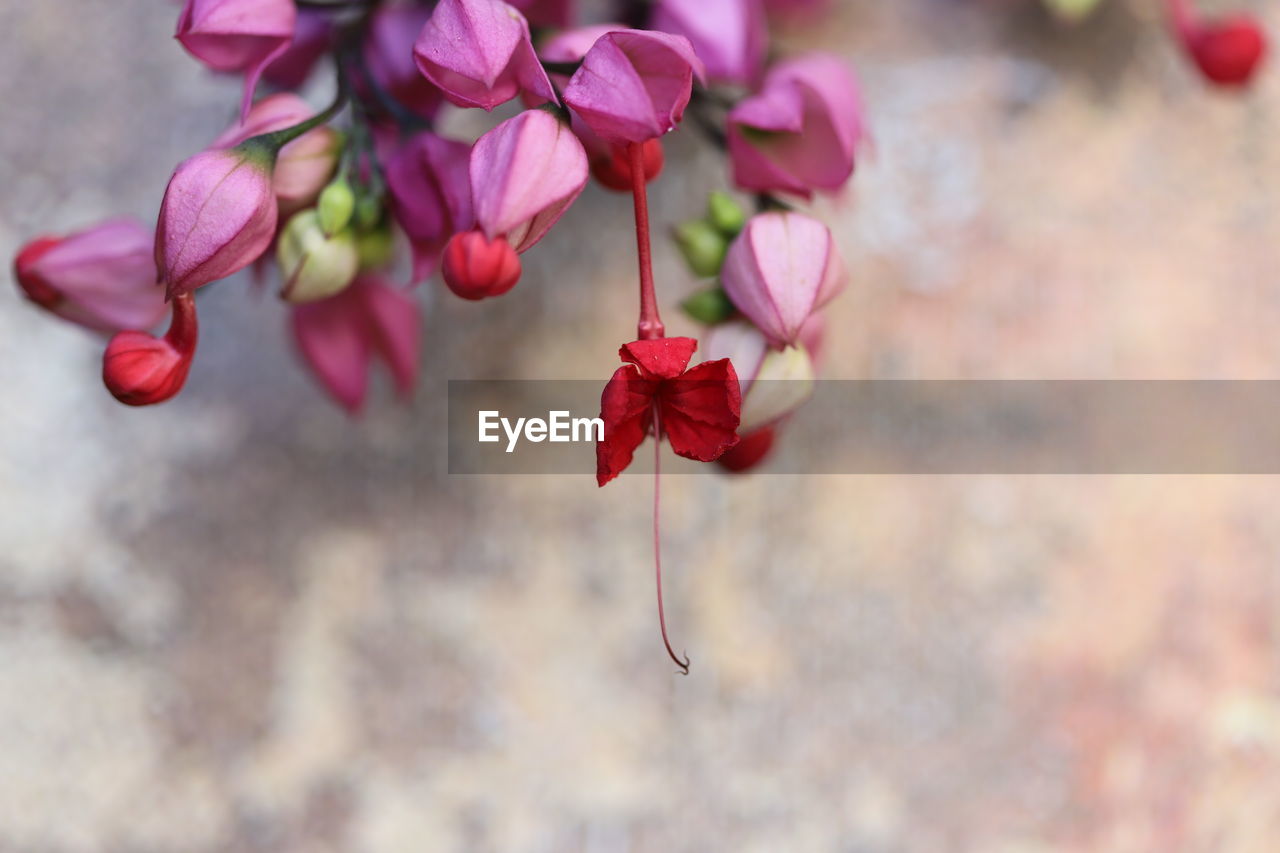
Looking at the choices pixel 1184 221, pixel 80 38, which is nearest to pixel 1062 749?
pixel 1184 221

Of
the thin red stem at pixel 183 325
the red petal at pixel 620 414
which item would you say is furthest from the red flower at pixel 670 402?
the thin red stem at pixel 183 325

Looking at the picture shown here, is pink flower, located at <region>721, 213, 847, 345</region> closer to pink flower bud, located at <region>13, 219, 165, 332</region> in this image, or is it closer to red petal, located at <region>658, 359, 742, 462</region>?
red petal, located at <region>658, 359, 742, 462</region>

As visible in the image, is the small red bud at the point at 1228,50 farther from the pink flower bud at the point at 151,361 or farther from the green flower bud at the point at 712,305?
the pink flower bud at the point at 151,361

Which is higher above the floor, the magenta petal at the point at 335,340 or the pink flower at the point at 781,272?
the pink flower at the point at 781,272

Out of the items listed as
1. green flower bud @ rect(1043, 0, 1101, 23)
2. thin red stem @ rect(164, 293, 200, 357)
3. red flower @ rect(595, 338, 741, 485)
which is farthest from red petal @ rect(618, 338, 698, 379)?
green flower bud @ rect(1043, 0, 1101, 23)

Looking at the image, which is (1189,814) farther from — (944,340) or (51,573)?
(51,573)

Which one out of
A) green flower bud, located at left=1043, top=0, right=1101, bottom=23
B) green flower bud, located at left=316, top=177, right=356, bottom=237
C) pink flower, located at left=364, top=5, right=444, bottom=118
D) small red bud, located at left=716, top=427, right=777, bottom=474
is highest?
pink flower, located at left=364, top=5, right=444, bottom=118
